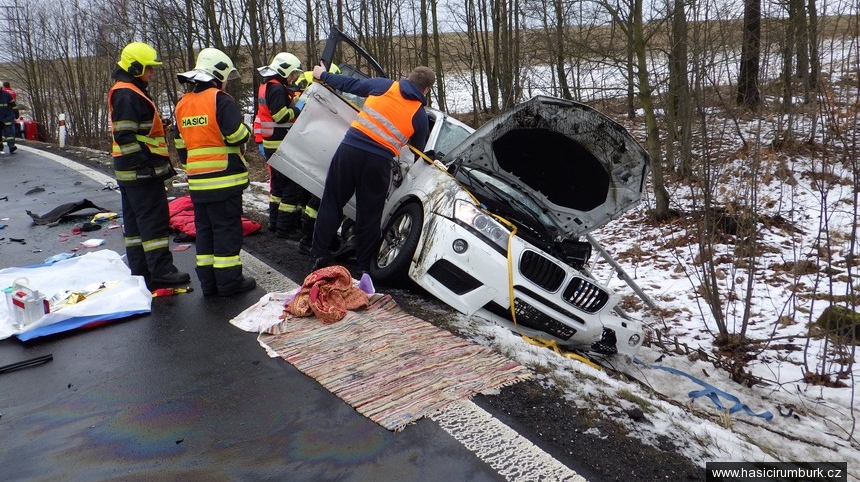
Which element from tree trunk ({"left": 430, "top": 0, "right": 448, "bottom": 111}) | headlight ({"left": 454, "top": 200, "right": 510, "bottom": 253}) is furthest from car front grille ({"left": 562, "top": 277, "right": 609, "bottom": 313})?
tree trunk ({"left": 430, "top": 0, "right": 448, "bottom": 111})

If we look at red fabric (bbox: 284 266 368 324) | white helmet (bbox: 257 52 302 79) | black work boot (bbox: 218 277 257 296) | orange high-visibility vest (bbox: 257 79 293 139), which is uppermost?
white helmet (bbox: 257 52 302 79)

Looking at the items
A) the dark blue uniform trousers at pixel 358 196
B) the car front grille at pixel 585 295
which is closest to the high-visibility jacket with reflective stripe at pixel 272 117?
the dark blue uniform trousers at pixel 358 196

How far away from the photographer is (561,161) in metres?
5.60

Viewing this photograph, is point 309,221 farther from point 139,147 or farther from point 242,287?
point 139,147

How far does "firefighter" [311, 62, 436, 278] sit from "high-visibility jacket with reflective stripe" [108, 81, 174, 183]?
1455 mm

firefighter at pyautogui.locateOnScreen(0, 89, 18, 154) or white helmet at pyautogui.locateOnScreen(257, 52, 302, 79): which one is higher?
white helmet at pyautogui.locateOnScreen(257, 52, 302, 79)

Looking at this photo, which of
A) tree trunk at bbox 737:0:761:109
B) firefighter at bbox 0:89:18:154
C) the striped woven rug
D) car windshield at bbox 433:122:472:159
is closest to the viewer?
the striped woven rug

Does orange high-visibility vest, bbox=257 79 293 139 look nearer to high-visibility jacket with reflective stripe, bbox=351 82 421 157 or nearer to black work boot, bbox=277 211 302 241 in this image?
black work boot, bbox=277 211 302 241

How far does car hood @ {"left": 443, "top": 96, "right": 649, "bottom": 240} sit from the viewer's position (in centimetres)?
515

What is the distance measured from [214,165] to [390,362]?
2407 millimetres

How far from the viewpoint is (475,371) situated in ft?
12.0

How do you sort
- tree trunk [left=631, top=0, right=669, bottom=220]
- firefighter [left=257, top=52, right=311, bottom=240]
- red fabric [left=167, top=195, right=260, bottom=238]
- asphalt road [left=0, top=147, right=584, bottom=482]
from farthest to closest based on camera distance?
tree trunk [left=631, top=0, right=669, bottom=220] → red fabric [left=167, top=195, right=260, bottom=238] → firefighter [left=257, top=52, right=311, bottom=240] → asphalt road [left=0, top=147, right=584, bottom=482]

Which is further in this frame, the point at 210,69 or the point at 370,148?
the point at 370,148

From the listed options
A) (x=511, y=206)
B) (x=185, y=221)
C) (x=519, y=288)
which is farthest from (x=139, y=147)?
(x=519, y=288)
